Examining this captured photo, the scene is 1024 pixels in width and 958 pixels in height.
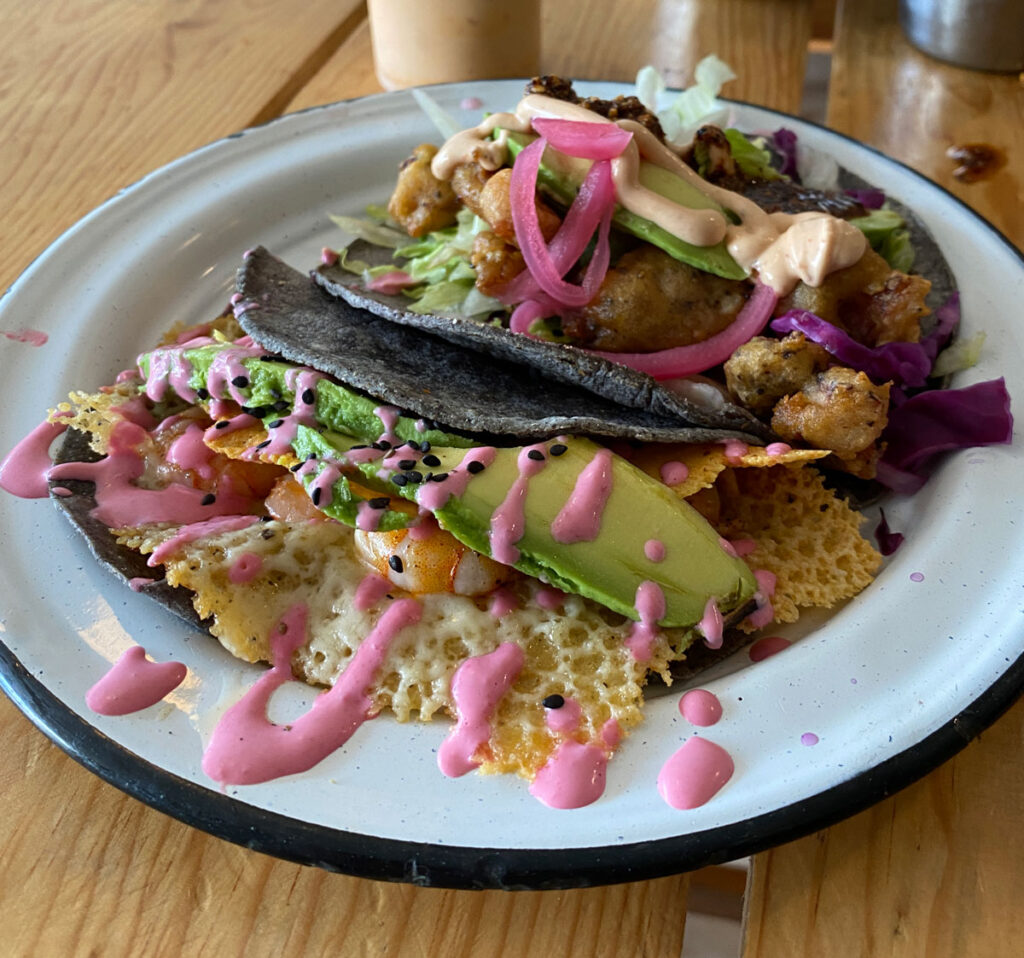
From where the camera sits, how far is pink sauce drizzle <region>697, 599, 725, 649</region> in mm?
1488

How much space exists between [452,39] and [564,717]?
2560 mm

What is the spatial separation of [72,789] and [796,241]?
5.76 feet

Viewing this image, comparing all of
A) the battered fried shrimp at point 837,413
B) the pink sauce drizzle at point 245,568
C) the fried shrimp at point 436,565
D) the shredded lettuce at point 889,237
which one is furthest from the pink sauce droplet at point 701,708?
the shredded lettuce at point 889,237

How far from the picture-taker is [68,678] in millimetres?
1405

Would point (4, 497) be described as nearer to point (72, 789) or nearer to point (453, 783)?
point (72, 789)

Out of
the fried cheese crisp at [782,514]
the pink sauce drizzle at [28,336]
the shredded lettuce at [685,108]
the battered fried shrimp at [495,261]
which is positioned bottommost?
the fried cheese crisp at [782,514]

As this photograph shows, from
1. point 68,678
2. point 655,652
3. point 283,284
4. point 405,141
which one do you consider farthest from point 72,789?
point 405,141

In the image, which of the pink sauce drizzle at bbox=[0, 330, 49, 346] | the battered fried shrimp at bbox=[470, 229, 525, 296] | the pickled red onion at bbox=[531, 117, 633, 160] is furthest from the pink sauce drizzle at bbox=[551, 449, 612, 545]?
the pink sauce drizzle at bbox=[0, 330, 49, 346]

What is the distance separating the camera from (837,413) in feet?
5.68

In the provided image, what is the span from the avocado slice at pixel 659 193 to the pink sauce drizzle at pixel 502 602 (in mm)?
857

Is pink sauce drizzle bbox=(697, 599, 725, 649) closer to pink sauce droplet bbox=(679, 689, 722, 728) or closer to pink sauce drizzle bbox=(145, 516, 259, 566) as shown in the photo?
pink sauce droplet bbox=(679, 689, 722, 728)

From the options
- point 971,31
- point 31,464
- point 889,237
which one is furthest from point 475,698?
point 971,31

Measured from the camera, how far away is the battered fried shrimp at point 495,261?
6.76 feet

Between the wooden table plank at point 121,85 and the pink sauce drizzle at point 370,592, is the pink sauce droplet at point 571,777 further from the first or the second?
the wooden table plank at point 121,85
